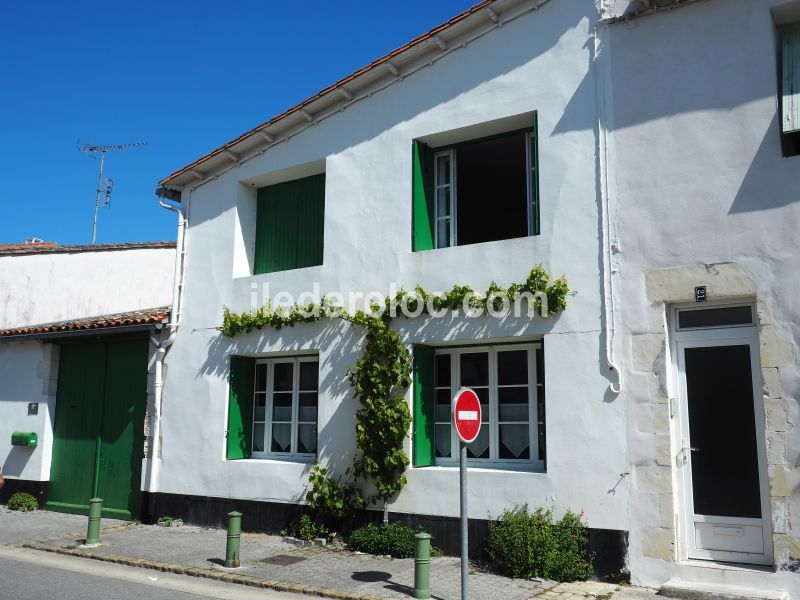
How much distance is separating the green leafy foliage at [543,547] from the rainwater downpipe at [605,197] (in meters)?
1.57

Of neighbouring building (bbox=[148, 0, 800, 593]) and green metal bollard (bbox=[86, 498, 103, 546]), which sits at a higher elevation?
neighbouring building (bbox=[148, 0, 800, 593])

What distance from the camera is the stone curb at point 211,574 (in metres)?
7.32

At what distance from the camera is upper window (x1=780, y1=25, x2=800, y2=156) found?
7.21 m

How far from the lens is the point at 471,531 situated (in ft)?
27.7

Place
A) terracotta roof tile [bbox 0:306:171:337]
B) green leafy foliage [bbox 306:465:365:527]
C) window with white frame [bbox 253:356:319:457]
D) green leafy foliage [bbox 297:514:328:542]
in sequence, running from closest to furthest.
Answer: green leafy foliage [bbox 306:465:365:527] → green leafy foliage [bbox 297:514:328:542] → window with white frame [bbox 253:356:319:457] → terracotta roof tile [bbox 0:306:171:337]

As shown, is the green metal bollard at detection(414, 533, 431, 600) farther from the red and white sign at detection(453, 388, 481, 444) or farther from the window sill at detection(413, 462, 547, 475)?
the window sill at detection(413, 462, 547, 475)

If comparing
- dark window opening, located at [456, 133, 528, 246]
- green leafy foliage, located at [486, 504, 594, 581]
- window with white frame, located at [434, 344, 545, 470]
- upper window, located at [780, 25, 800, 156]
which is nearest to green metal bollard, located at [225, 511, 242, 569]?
window with white frame, located at [434, 344, 545, 470]

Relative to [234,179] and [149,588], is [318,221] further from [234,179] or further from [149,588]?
[149,588]

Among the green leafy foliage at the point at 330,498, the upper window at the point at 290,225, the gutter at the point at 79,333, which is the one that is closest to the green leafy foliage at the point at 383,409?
the green leafy foliage at the point at 330,498

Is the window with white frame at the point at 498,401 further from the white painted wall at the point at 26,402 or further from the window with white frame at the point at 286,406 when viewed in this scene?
the white painted wall at the point at 26,402

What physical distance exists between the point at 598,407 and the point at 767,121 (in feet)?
11.2

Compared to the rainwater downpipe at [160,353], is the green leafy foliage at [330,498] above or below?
below

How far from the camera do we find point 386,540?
8.80 meters

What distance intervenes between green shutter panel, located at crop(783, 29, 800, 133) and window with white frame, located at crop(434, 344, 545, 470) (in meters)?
3.58
